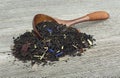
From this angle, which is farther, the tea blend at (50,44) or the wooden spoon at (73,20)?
the wooden spoon at (73,20)

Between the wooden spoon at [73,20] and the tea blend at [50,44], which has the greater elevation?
the wooden spoon at [73,20]

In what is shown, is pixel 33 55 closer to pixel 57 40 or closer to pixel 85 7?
pixel 57 40

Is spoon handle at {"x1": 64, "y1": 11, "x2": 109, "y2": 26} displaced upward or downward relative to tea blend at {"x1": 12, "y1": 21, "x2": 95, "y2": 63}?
upward

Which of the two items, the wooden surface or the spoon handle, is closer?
the wooden surface

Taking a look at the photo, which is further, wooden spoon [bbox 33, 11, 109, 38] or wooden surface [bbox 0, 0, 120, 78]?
wooden spoon [bbox 33, 11, 109, 38]
